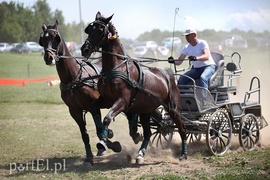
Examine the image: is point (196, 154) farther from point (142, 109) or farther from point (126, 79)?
point (126, 79)

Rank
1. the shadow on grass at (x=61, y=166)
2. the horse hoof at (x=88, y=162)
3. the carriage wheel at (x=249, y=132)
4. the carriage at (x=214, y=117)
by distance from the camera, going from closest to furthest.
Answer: the shadow on grass at (x=61, y=166)
the horse hoof at (x=88, y=162)
the carriage at (x=214, y=117)
the carriage wheel at (x=249, y=132)

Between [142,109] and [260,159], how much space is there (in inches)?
88.5

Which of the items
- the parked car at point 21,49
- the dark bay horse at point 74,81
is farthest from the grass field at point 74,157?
the parked car at point 21,49

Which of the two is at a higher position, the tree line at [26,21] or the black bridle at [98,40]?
the tree line at [26,21]

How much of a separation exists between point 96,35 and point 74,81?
107 centimetres

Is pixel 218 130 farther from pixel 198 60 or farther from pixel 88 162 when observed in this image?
pixel 88 162

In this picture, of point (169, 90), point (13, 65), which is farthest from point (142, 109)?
point (13, 65)

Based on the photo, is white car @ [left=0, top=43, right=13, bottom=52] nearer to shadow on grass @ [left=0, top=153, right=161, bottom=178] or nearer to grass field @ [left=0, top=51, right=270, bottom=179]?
grass field @ [left=0, top=51, right=270, bottom=179]

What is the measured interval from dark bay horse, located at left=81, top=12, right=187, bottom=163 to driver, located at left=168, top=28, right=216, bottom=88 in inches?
Result: 33.6

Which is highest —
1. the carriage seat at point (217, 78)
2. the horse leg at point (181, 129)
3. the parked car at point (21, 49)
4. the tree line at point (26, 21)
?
the tree line at point (26, 21)

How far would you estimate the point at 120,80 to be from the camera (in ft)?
26.0

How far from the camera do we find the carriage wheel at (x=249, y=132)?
387 inches

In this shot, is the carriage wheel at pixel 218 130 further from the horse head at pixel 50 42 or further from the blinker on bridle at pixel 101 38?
the horse head at pixel 50 42

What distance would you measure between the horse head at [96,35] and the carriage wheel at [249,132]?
3594 mm
